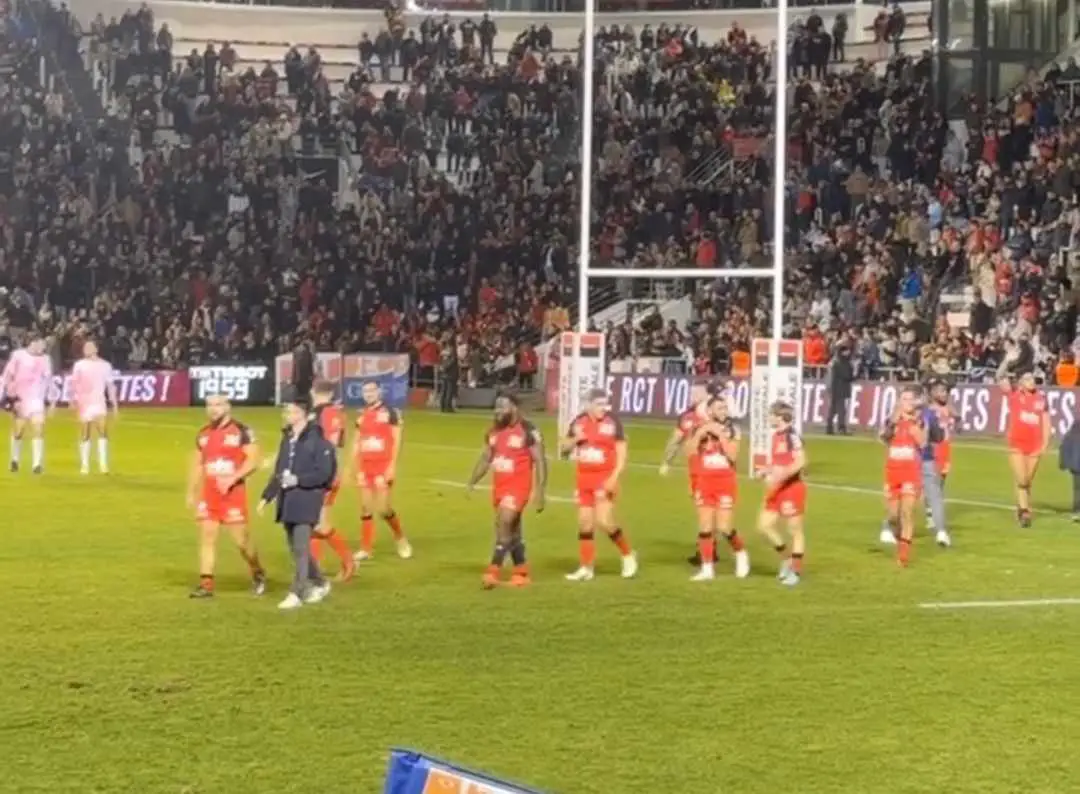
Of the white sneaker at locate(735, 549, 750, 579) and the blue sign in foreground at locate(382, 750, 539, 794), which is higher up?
the blue sign in foreground at locate(382, 750, 539, 794)

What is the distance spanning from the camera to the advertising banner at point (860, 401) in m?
34.7

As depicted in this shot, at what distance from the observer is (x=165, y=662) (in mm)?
13500

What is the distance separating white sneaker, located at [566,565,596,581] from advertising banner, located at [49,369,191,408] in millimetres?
30901

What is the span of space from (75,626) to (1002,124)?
115ft

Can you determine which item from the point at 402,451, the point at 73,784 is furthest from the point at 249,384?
the point at 73,784

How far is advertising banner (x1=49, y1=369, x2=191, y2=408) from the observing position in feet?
157

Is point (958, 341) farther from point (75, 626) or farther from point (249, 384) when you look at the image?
point (75, 626)

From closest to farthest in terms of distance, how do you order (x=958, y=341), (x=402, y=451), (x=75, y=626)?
(x=75, y=626), (x=402, y=451), (x=958, y=341)

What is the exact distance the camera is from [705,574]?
1825 cm

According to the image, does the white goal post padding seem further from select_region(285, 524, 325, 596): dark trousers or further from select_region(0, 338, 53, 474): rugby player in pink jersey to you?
select_region(285, 524, 325, 596): dark trousers

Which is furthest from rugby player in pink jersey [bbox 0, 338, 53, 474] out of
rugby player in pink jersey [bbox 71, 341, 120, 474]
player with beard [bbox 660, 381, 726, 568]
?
player with beard [bbox 660, 381, 726, 568]

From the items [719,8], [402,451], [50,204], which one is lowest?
[402,451]

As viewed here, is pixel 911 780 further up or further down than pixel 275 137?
further down

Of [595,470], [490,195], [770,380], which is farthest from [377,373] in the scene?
[595,470]
